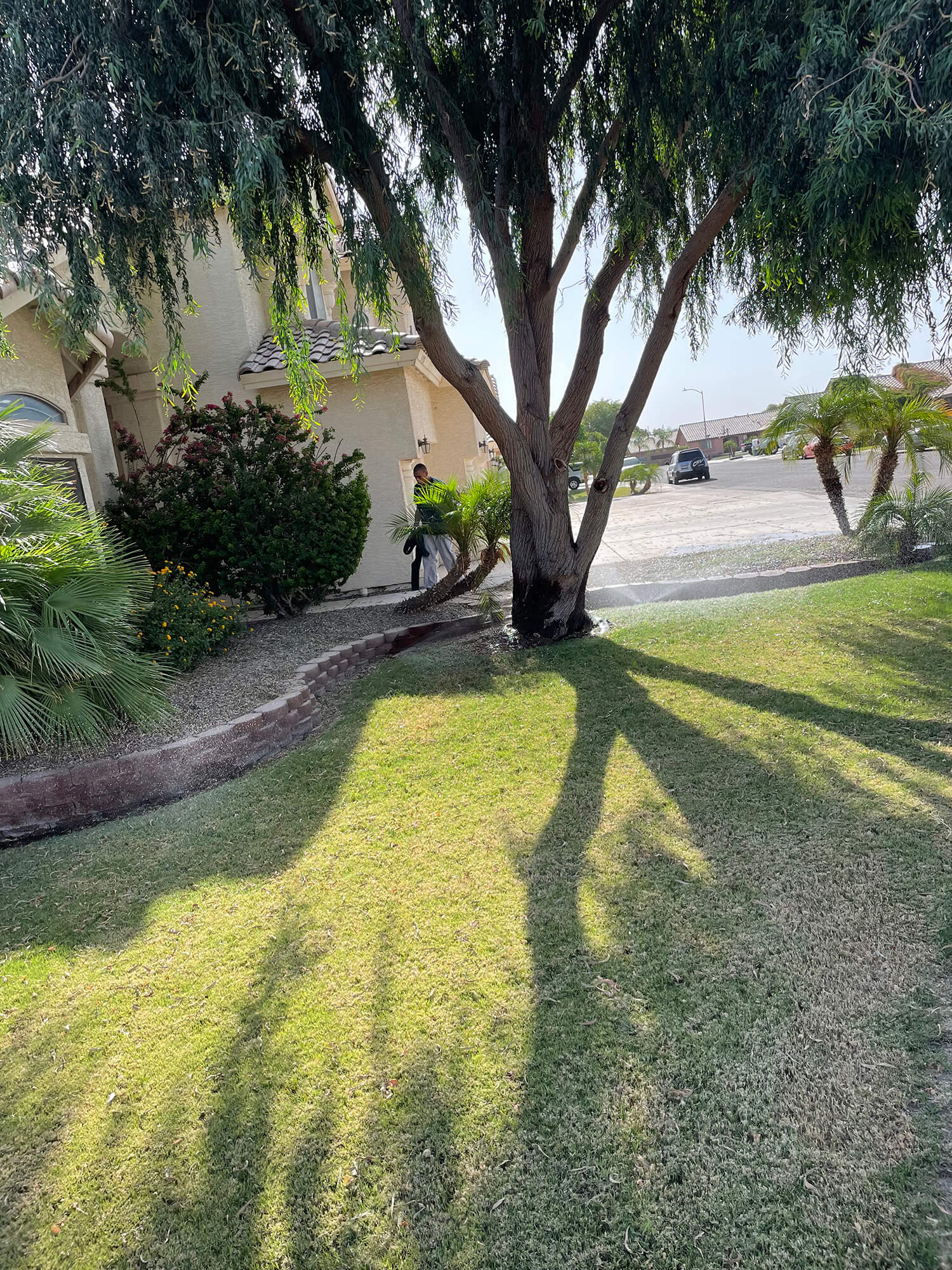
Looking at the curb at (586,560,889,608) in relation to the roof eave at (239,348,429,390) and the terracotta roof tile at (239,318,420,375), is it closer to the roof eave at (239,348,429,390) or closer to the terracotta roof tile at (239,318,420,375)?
the roof eave at (239,348,429,390)

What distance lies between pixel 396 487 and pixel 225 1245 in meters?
11.6

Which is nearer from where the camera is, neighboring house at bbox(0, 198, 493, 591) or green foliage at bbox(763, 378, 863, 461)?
green foliage at bbox(763, 378, 863, 461)

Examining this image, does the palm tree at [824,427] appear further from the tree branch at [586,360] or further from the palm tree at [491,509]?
the palm tree at [491,509]

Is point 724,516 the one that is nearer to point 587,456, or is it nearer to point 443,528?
point 443,528

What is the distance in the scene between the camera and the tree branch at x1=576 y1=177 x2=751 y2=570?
7.06 metres

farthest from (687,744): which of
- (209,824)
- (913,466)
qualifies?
(913,466)

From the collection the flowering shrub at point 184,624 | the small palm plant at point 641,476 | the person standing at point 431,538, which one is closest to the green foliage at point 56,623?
the flowering shrub at point 184,624

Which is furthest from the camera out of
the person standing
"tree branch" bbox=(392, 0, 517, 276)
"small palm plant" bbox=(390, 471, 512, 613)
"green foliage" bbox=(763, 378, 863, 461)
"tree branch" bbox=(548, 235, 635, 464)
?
"green foliage" bbox=(763, 378, 863, 461)

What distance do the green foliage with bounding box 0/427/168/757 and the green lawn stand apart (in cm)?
84

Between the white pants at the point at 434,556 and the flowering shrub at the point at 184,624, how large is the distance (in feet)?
10.5

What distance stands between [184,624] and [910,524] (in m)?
8.42

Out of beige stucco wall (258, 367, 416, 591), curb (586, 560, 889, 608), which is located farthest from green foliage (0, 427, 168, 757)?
beige stucco wall (258, 367, 416, 591)

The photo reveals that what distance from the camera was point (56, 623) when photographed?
514cm

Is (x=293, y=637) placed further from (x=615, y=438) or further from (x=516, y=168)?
(x=516, y=168)
